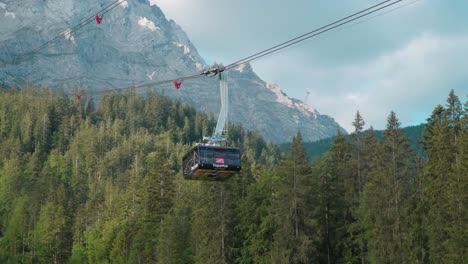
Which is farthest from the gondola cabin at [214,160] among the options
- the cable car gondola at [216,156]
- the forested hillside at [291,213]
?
the forested hillside at [291,213]

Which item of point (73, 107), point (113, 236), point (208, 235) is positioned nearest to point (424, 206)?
point (208, 235)

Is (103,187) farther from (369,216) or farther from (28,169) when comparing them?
(369,216)

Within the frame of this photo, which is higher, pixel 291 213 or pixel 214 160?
pixel 214 160

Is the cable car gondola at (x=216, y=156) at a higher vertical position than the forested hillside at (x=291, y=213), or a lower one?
higher

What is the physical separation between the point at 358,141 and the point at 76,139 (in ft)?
342

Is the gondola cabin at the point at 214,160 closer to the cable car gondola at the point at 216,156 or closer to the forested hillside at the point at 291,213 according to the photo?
the cable car gondola at the point at 216,156

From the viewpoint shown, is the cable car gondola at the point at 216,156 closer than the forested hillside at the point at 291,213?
Yes

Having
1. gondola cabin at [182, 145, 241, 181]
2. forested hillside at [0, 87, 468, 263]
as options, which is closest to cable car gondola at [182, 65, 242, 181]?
gondola cabin at [182, 145, 241, 181]

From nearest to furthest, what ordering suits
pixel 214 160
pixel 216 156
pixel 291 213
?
pixel 214 160, pixel 216 156, pixel 291 213

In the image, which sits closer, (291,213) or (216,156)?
(216,156)

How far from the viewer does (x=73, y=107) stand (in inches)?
7525

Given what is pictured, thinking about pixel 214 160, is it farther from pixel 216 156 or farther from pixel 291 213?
pixel 291 213

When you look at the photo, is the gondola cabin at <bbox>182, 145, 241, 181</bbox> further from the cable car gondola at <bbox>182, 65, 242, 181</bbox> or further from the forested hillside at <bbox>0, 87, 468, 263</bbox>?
the forested hillside at <bbox>0, 87, 468, 263</bbox>

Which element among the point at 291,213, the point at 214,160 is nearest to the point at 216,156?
the point at 214,160
